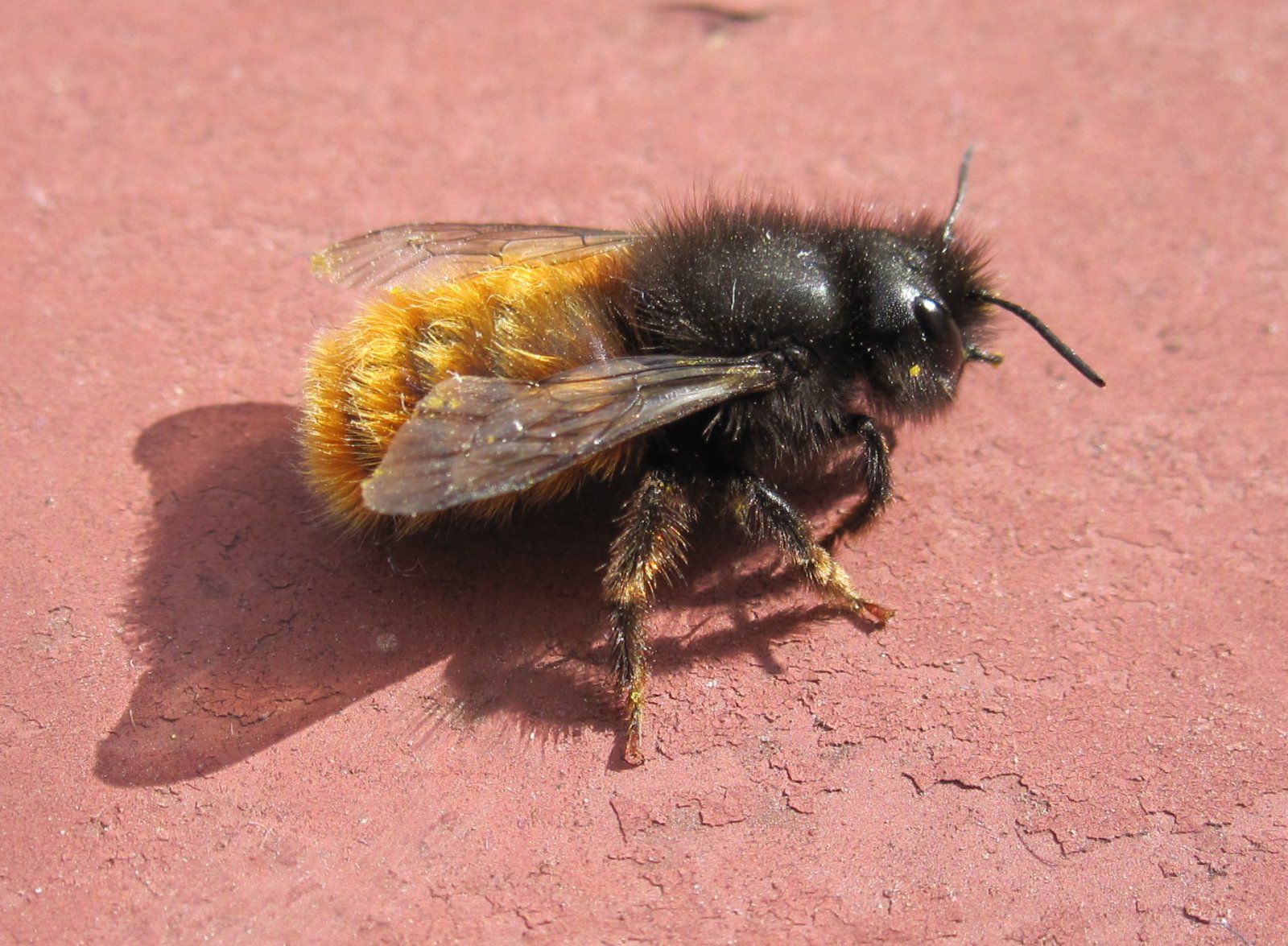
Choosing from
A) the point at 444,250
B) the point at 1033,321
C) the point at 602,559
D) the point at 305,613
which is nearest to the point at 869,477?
the point at 1033,321

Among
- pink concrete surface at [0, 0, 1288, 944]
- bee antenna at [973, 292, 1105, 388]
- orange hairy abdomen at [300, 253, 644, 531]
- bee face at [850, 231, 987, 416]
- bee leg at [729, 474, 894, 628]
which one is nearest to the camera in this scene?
pink concrete surface at [0, 0, 1288, 944]

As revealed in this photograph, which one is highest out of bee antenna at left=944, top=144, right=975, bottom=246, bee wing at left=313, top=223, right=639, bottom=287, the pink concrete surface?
bee wing at left=313, top=223, right=639, bottom=287

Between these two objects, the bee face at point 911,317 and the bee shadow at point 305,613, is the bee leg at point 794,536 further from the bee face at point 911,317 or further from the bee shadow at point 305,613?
the bee face at point 911,317

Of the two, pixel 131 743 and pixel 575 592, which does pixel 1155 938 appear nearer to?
pixel 575 592

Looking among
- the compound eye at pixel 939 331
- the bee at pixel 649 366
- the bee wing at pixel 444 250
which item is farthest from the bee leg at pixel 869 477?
the bee wing at pixel 444 250

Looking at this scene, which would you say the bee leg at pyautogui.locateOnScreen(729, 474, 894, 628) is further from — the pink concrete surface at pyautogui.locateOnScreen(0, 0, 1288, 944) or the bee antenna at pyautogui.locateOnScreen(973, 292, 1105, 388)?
the bee antenna at pyautogui.locateOnScreen(973, 292, 1105, 388)

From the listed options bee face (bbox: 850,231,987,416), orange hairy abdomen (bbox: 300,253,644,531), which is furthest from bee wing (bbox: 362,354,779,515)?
bee face (bbox: 850,231,987,416)

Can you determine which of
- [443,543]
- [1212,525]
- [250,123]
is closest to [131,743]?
[443,543]

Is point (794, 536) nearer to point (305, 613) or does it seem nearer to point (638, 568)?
point (638, 568)
